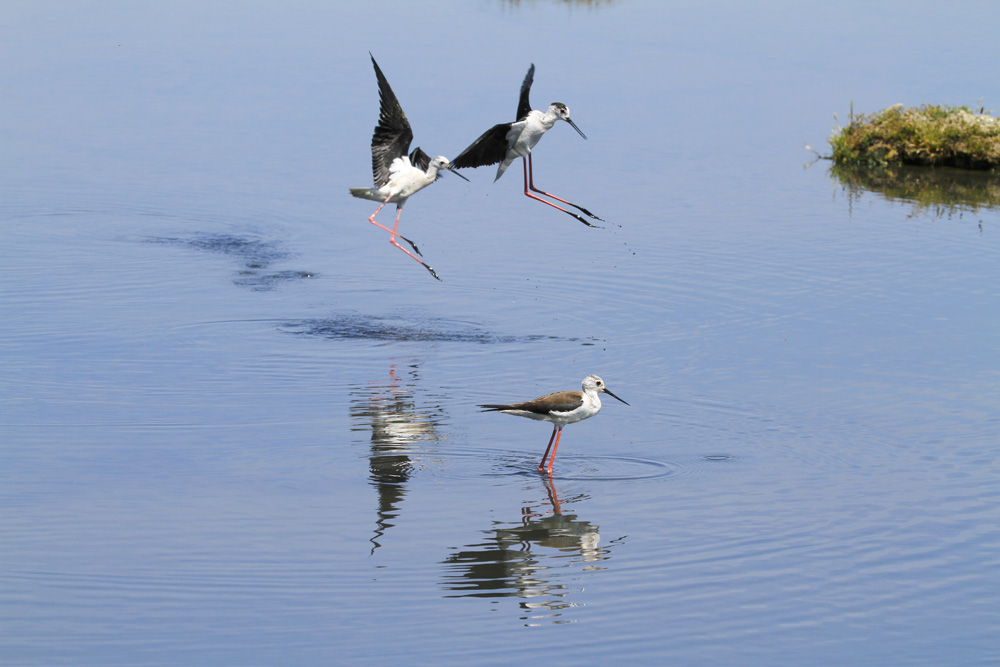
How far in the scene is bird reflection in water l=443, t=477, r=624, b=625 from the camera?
889 centimetres

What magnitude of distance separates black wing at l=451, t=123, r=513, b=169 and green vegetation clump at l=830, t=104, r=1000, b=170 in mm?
13383

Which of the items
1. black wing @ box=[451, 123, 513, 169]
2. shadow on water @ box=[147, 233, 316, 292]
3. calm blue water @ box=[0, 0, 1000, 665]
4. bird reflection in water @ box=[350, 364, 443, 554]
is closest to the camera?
calm blue water @ box=[0, 0, 1000, 665]

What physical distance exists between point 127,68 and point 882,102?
1733cm

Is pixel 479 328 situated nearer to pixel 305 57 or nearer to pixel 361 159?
pixel 361 159

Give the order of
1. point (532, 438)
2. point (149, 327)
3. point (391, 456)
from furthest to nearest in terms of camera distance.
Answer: point (149, 327) → point (532, 438) → point (391, 456)

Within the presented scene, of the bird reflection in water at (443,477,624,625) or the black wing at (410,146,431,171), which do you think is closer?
the bird reflection in water at (443,477,624,625)

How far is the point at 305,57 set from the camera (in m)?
33.4

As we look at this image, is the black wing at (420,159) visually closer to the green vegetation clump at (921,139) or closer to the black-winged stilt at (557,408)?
the black-winged stilt at (557,408)

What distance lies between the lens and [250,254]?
1922cm

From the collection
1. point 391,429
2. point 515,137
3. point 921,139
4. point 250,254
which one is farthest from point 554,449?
point 921,139

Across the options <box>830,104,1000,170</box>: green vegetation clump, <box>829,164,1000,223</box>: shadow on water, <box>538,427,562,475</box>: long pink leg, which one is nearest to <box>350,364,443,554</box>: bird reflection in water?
<box>538,427,562,475</box>: long pink leg

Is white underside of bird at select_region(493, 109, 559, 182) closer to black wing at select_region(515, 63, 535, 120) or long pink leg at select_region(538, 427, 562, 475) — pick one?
black wing at select_region(515, 63, 535, 120)

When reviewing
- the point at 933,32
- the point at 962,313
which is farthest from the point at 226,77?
the point at 933,32

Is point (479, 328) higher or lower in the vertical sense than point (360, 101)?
lower
